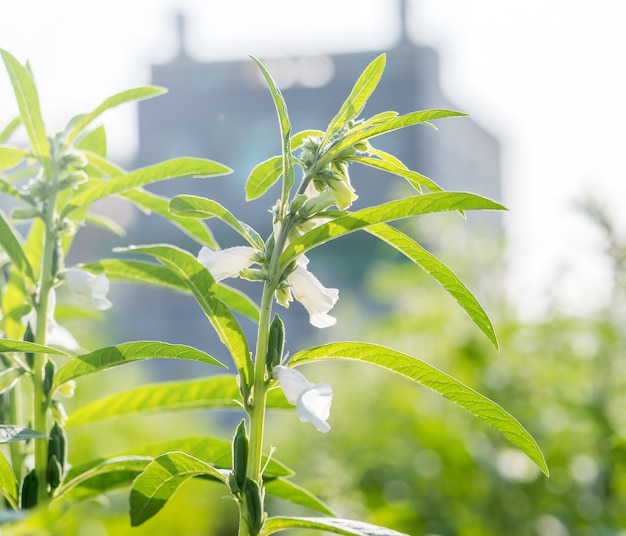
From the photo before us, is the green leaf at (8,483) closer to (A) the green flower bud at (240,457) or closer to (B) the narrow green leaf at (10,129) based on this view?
(A) the green flower bud at (240,457)

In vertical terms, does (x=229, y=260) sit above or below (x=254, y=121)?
above

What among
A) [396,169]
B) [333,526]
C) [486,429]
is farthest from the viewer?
[486,429]

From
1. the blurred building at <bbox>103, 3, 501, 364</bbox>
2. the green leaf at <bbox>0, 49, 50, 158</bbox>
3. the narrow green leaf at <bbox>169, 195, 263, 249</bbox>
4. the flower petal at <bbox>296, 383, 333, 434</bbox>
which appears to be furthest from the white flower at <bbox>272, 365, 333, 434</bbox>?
the blurred building at <bbox>103, 3, 501, 364</bbox>

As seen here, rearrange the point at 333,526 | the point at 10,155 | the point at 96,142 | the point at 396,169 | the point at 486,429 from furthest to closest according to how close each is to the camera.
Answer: the point at 486,429 < the point at 96,142 < the point at 10,155 < the point at 396,169 < the point at 333,526

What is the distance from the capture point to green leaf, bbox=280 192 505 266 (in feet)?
1.70

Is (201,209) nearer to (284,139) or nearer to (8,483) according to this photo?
(284,139)

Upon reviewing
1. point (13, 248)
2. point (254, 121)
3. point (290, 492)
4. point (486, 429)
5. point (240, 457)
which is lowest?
point (254, 121)

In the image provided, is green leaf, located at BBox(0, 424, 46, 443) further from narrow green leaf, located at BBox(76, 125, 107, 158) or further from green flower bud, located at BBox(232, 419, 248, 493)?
narrow green leaf, located at BBox(76, 125, 107, 158)

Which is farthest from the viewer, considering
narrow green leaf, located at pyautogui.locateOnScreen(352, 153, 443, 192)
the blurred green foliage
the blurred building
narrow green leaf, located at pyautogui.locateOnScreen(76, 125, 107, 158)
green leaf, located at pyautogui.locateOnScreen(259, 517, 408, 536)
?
the blurred building

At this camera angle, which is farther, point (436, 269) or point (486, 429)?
point (486, 429)

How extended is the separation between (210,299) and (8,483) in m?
0.21

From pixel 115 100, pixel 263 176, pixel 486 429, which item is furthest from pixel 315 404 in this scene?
pixel 486 429

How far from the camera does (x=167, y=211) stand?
2.52 feet

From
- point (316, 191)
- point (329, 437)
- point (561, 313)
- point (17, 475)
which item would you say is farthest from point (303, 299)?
point (329, 437)
